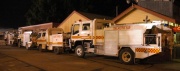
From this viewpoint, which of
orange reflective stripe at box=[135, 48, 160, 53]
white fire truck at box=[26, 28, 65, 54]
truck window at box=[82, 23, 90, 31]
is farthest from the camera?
white fire truck at box=[26, 28, 65, 54]

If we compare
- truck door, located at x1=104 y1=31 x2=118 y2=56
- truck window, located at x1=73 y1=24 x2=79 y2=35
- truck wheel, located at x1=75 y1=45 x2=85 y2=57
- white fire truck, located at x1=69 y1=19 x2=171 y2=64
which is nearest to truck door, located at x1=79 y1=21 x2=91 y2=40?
white fire truck, located at x1=69 y1=19 x2=171 y2=64

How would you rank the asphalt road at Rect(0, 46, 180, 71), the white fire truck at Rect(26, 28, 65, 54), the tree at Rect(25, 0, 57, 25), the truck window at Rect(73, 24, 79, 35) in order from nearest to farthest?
the asphalt road at Rect(0, 46, 180, 71), the truck window at Rect(73, 24, 79, 35), the white fire truck at Rect(26, 28, 65, 54), the tree at Rect(25, 0, 57, 25)

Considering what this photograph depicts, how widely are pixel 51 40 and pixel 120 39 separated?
9.82 meters

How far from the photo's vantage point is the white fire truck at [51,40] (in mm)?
22141

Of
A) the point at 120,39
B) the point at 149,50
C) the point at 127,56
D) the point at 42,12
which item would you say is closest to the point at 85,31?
the point at 120,39

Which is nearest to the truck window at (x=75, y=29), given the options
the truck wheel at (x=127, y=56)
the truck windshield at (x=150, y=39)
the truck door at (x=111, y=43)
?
the truck door at (x=111, y=43)

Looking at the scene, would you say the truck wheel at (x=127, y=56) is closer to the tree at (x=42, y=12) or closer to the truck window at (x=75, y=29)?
the truck window at (x=75, y=29)

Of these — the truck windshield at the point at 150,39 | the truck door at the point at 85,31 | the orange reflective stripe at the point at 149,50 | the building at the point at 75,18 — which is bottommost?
the orange reflective stripe at the point at 149,50

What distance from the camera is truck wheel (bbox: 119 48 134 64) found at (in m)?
14.7

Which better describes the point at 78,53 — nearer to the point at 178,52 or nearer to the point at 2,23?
the point at 178,52

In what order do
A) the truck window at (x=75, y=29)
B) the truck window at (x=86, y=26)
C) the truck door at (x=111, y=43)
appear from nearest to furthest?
the truck door at (x=111, y=43) → the truck window at (x=86, y=26) → the truck window at (x=75, y=29)

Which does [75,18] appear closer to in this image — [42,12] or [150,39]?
[150,39]

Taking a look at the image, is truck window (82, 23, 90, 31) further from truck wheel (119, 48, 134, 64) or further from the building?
the building

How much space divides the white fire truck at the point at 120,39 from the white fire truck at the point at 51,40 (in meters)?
3.11
